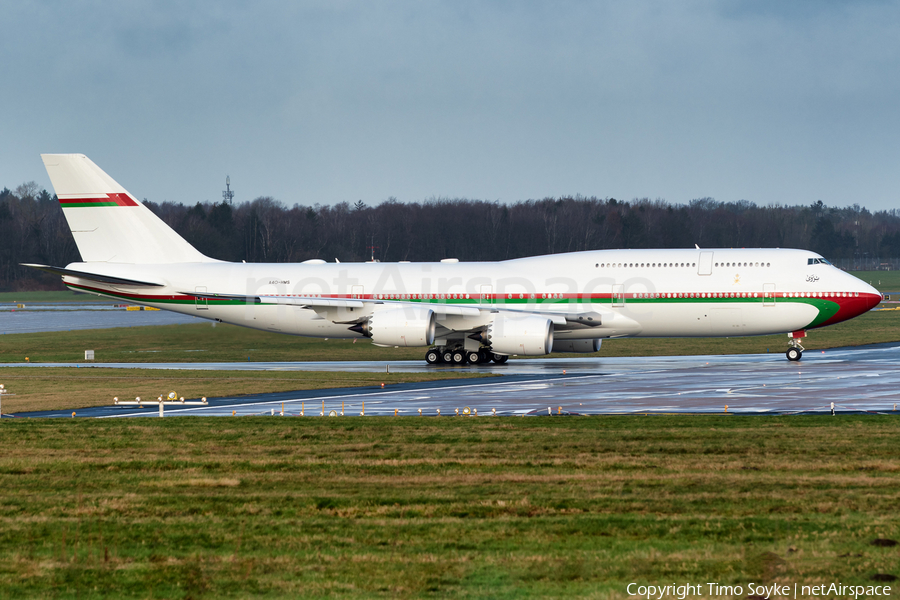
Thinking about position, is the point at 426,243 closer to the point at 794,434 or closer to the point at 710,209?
the point at 710,209

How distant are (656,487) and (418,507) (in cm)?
310

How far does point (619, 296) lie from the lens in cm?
3481

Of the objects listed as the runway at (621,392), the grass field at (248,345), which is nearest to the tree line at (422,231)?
the grass field at (248,345)

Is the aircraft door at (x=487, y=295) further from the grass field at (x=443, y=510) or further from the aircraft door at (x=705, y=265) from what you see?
the grass field at (x=443, y=510)

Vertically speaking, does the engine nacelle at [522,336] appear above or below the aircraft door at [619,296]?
below

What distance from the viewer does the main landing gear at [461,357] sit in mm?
35438

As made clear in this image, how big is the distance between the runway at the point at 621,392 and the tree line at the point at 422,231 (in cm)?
8046

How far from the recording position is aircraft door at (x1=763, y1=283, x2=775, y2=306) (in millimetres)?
34281

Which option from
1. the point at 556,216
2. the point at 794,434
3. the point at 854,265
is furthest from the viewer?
the point at 854,265

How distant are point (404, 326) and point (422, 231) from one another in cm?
9135

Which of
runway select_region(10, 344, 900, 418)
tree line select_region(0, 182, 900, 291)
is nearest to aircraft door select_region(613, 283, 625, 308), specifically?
runway select_region(10, 344, 900, 418)

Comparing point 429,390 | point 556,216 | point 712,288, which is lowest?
point 429,390

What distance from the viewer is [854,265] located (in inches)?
6284

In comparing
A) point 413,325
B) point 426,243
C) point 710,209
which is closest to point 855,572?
point 413,325
